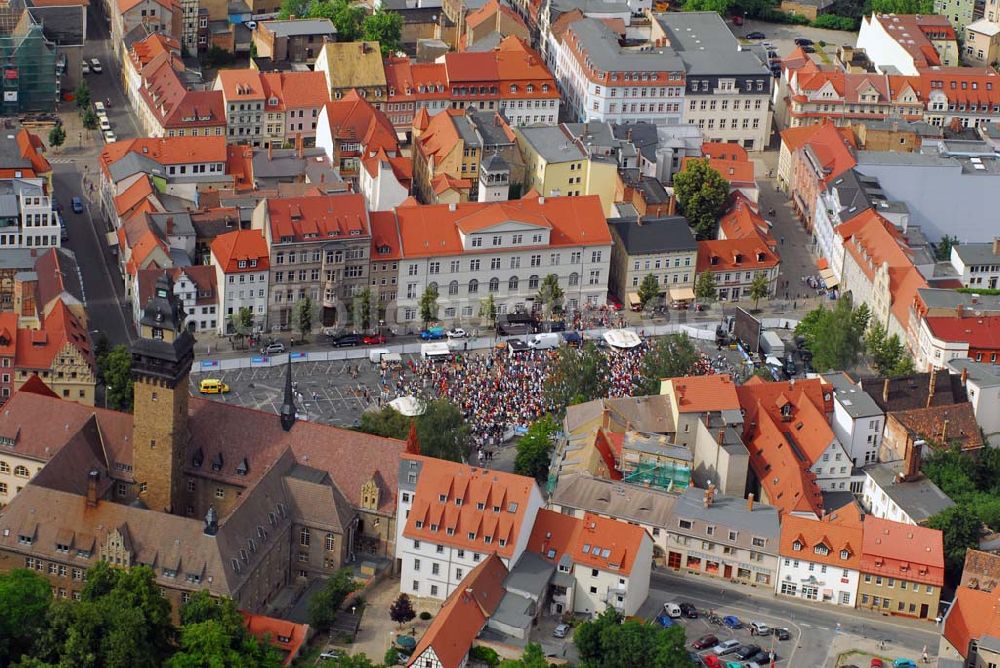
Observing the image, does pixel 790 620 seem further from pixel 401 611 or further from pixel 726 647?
pixel 401 611

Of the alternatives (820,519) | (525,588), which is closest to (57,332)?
(525,588)

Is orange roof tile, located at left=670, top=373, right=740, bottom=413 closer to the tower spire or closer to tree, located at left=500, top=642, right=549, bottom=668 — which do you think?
the tower spire

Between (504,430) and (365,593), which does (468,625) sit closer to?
(365,593)

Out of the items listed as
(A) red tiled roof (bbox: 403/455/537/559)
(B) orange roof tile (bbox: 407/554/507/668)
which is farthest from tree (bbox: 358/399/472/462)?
(B) orange roof tile (bbox: 407/554/507/668)

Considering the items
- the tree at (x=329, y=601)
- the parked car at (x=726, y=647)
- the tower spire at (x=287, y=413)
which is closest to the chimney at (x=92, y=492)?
the tower spire at (x=287, y=413)

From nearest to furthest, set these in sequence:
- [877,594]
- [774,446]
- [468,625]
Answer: [468,625], [877,594], [774,446]

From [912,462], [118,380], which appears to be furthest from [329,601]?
[912,462]

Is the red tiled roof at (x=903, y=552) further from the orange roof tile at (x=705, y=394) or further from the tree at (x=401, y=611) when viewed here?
the tree at (x=401, y=611)
